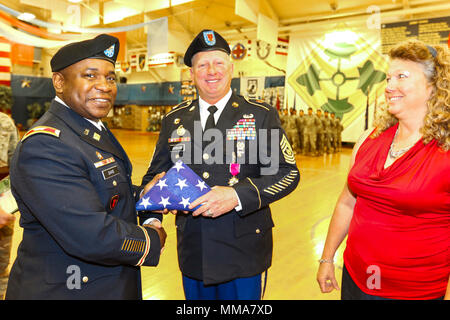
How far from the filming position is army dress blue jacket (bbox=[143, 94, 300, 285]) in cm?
158

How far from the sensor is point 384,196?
1377 mm

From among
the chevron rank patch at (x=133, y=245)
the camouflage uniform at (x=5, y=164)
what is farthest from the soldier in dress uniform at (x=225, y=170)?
the camouflage uniform at (x=5, y=164)

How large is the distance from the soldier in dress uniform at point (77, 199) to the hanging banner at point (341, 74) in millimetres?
12320

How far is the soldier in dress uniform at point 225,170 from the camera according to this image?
159cm

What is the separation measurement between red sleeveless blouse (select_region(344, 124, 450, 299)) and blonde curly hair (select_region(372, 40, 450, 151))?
5 centimetres

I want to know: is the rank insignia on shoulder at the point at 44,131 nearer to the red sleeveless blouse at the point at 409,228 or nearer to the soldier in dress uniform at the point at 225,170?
the soldier in dress uniform at the point at 225,170

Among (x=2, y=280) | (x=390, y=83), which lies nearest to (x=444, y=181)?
(x=390, y=83)

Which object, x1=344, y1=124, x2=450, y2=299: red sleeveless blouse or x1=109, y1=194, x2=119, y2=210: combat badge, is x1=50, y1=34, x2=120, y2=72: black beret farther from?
x1=344, y1=124, x2=450, y2=299: red sleeveless blouse

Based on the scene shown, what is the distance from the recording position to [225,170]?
167 centimetres

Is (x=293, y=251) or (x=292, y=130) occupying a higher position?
(x=292, y=130)

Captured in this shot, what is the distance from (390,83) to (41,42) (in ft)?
29.5

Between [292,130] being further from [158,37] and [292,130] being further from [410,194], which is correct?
[410,194]

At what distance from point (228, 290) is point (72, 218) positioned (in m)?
0.91

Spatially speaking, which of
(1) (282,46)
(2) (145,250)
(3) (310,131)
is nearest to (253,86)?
(1) (282,46)
